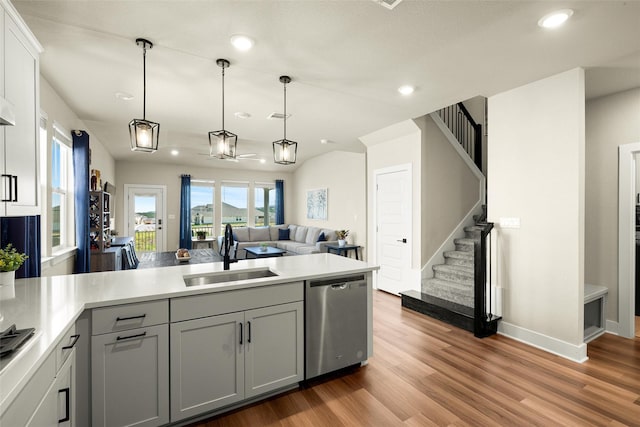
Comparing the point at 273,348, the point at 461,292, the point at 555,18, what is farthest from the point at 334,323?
the point at 555,18

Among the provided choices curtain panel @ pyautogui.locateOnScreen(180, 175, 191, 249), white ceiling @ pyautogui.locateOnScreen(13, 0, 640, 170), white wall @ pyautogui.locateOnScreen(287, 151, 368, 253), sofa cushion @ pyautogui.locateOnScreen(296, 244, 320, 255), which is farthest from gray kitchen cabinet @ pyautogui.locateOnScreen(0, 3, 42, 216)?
curtain panel @ pyautogui.locateOnScreen(180, 175, 191, 249)

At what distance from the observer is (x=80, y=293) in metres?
1.74

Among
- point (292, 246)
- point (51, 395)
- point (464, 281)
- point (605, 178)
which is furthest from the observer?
point (292, 246)

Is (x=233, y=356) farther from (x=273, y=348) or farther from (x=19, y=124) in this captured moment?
(x=19, y=124)

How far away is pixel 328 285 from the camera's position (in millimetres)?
2375

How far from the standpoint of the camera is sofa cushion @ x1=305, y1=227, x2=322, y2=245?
7396mm

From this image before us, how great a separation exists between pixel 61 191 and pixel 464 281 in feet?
17.9

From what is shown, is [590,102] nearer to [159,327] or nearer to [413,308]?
[413,308]

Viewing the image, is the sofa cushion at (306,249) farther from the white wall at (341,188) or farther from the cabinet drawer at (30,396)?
the cabinet drawer at (30,396)

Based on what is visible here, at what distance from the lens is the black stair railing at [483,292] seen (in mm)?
3211

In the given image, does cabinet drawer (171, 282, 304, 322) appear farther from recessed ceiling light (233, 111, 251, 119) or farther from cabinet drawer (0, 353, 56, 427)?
recessed ceiling light (233, 111, 251, 119)

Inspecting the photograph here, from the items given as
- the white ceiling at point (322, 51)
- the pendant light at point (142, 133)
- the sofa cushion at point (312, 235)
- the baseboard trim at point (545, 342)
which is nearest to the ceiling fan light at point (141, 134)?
the pendant light at point (142, 133)

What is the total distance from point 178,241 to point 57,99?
5.33 metres

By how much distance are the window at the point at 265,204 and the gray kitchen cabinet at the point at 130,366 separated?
7.53 meters
